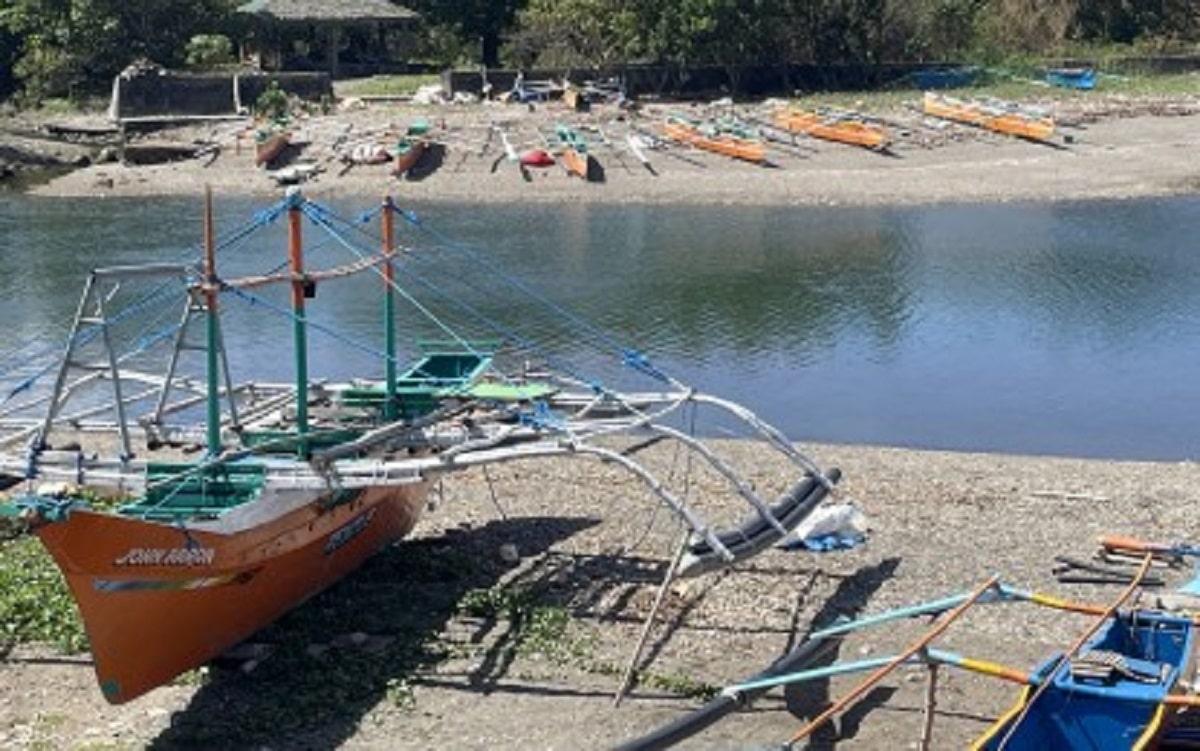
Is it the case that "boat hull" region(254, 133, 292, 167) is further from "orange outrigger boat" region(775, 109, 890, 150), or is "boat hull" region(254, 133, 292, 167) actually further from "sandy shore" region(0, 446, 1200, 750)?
"sandy shore" region(0, 446, 1200, 750)

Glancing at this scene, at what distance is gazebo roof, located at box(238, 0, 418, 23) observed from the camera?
59.0 m

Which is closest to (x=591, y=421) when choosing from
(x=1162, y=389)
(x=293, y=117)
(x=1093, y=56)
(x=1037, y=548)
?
(x=1037, y=548)

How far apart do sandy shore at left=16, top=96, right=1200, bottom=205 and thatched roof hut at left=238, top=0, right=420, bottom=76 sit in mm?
7216

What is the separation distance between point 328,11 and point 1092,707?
51378 millimetres

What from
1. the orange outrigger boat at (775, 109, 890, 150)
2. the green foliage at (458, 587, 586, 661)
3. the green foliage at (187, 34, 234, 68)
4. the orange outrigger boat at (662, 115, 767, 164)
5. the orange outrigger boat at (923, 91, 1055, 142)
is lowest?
the green foliage at (458, 587, 586, 661)

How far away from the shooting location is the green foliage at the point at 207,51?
192 ft

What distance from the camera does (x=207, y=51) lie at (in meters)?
58.7

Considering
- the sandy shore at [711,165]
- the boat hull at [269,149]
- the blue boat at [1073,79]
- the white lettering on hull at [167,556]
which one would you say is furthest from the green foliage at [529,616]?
the blue boat at [1073,79]

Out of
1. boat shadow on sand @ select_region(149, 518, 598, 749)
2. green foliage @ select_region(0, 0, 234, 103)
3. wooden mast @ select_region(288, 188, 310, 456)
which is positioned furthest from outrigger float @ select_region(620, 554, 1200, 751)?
green foliage @ select_region(0, 0, 234, 103)

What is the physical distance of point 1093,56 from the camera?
59.0 metres

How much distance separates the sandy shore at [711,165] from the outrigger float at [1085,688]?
32706 millimetres

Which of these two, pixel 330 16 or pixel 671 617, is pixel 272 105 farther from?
pixel 671 617

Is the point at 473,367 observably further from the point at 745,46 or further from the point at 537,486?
the point at 745,46


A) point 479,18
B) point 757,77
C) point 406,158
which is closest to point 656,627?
point 406,158
